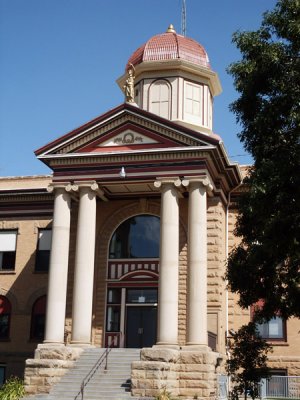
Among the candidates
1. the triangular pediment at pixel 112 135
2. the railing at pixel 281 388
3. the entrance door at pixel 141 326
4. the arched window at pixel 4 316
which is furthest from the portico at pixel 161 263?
the arched window at pixel 4 316

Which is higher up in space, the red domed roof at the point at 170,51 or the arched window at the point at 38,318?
the red domed roof at the point at 170,51

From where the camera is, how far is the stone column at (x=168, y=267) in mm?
26719

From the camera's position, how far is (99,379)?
2544cm

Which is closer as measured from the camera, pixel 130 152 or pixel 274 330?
pixel 130 152

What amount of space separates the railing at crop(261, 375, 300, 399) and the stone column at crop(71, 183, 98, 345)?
29.3ft

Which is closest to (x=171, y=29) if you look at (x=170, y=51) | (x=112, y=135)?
(x=170, y=51)

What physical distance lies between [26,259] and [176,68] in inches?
545

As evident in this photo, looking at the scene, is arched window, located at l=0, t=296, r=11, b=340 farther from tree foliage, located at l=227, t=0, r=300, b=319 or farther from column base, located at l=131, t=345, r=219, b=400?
tree foliage, located at l=227, t=0, r=300, b=319

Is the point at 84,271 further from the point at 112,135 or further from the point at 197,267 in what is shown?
the point at 112,135

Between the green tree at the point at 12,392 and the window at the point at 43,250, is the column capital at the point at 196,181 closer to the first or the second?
the window at the point at 43,250

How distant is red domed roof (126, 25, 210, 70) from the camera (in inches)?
1441

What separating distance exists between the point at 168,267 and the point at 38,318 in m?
11.0

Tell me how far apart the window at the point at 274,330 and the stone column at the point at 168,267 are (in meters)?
6.90

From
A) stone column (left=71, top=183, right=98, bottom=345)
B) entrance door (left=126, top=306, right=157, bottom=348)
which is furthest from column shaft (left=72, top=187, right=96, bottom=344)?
entrance door (left=126, top=306, right=157, bottom=348)
